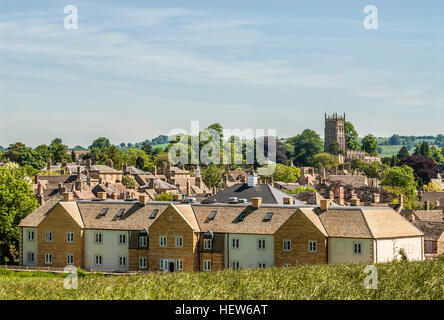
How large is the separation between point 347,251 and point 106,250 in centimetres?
1974

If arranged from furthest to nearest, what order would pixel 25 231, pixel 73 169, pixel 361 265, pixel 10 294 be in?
1. pixel 73 169
2. pixel 25 231
3. pixel 361 265
4. pixel 10 294

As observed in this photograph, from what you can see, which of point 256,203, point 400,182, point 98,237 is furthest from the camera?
point 400,182

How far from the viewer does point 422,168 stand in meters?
194

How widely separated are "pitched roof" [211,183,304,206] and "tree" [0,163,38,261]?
57.3 feet

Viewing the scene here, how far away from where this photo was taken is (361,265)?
53.1 m

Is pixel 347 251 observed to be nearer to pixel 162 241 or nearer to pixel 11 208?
pixel 162 241

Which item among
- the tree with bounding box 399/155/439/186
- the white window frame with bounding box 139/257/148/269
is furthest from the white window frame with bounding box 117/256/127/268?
the tree with bounding box 399/155/439/186

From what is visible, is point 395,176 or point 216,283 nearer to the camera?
point 216,283

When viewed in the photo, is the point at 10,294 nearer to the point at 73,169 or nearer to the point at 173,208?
the point at 173,208

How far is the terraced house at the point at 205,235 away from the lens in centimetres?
6091

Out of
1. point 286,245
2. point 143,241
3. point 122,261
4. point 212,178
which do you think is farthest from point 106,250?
point 212,178
